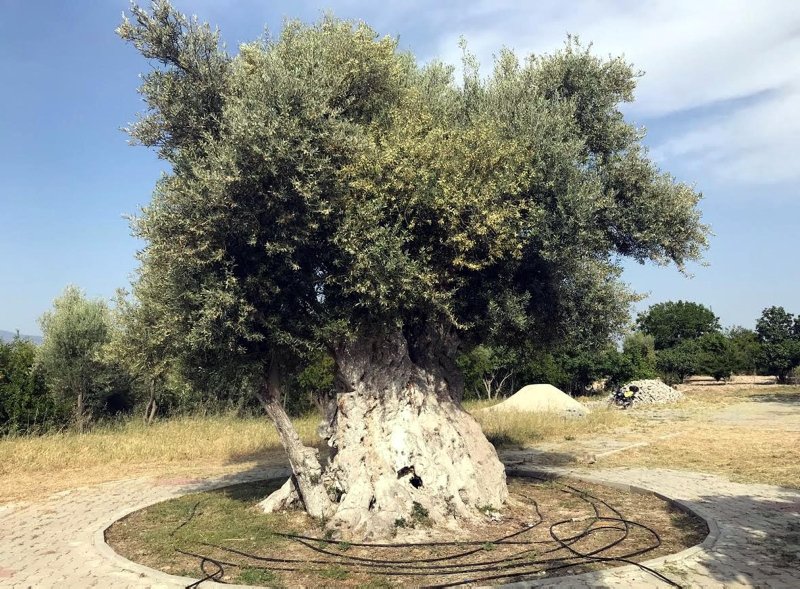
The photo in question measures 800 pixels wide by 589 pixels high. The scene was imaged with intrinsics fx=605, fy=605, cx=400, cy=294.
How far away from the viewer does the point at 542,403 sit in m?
32.1

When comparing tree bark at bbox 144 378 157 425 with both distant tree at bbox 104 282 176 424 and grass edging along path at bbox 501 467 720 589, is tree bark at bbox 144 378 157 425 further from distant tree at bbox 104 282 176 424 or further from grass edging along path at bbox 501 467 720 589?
grass edging along path at bbox 501 467 720 589

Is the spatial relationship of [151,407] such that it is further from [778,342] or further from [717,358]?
[778,342]

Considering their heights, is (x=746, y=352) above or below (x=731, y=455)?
above

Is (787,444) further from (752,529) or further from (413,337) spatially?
(413,337)

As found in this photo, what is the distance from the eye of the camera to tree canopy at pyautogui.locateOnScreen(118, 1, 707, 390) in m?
9.47

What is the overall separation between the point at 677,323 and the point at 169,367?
2785 inches

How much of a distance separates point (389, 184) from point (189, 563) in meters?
6.59

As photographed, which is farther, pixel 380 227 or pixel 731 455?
pixel 731 455

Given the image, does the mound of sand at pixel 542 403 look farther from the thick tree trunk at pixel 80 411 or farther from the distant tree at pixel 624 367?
the thick tree trunk at pixel 80 411

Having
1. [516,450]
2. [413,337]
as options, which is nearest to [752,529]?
[413,337]

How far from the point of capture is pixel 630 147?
12727 millimetres

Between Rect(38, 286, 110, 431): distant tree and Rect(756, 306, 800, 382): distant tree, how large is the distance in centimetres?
5789

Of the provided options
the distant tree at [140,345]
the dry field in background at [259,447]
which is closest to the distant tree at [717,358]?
the dry field in background at [259,447]

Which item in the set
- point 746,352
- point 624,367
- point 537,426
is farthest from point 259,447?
point 746,352
